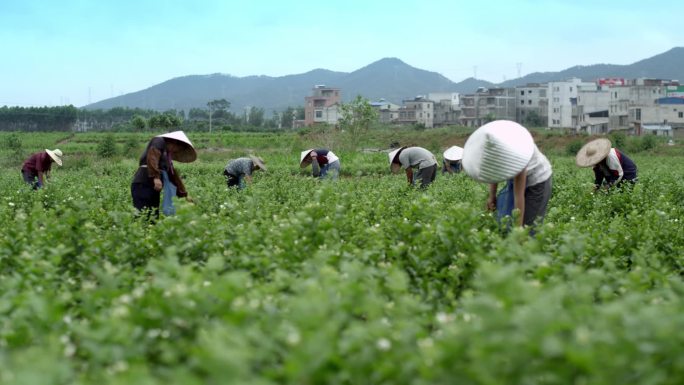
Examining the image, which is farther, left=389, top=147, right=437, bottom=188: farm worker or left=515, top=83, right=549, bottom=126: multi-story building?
left=515, top=83, right=549, bottom=126: multi-story building

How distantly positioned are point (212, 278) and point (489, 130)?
3.11 meters

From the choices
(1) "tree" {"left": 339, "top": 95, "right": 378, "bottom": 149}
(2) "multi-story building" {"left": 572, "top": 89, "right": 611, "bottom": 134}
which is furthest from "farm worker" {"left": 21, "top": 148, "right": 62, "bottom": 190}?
(2) "multi-story building" {"left": 572, "top": 89, "right": 611, "bottom": 134}

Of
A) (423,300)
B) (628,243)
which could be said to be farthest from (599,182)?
(423,300)

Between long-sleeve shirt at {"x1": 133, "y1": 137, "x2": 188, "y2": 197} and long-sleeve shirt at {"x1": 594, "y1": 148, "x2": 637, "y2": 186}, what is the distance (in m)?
5.60

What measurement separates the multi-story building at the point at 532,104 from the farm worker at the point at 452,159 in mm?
85029

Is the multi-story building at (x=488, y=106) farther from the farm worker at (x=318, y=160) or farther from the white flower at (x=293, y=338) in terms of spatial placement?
the white flower at (x=293, y=338)

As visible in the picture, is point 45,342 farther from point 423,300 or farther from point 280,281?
point 423,300

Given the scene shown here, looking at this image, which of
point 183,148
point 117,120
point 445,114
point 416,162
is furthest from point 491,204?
point 117,120

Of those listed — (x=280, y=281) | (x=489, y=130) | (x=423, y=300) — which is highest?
(x=489, y=130)

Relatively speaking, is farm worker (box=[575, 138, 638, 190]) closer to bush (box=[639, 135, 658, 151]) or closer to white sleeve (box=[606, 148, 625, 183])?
white sleeve (box=[606, 148, 625, 183])

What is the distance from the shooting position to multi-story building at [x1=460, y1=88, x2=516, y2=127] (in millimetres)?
101000

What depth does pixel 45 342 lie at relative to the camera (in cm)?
307

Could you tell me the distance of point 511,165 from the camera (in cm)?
594

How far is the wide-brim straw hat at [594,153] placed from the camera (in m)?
9.57
